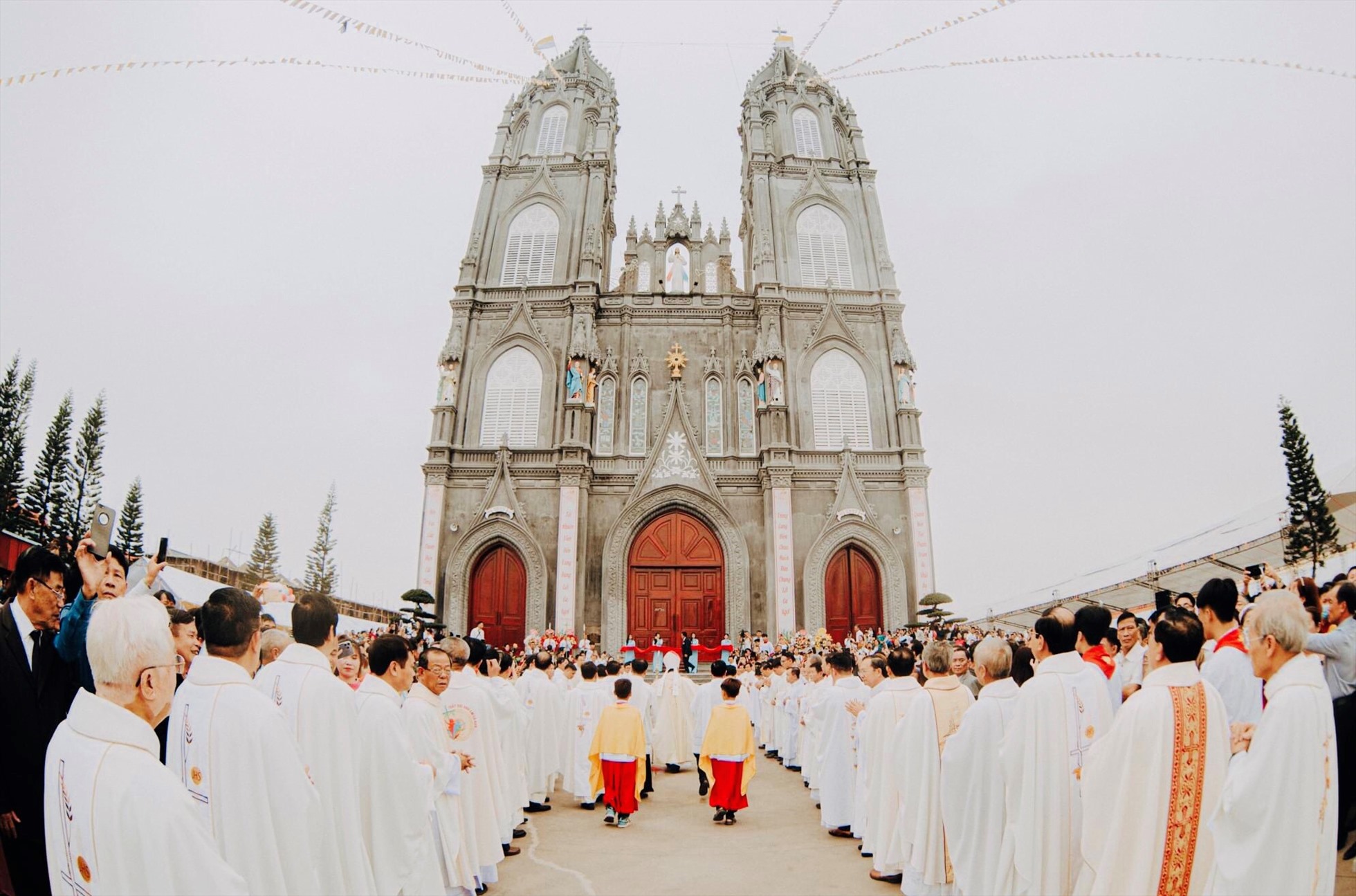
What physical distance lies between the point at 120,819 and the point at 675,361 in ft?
86.5

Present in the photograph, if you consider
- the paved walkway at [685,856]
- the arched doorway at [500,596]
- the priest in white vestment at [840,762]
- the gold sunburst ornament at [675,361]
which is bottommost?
the paved walkway at [685,856]

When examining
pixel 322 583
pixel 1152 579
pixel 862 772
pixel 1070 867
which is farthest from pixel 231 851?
pixel 322 583

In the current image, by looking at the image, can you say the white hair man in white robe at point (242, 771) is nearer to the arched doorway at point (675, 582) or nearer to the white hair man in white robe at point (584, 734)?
the white hair man in white robe at point (584, 734)

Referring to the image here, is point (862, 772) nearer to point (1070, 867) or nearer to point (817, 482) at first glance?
point (1070, 867)

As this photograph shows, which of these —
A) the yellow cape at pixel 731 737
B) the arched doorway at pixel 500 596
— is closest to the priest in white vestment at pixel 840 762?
the yellow cape at pixel 731 737

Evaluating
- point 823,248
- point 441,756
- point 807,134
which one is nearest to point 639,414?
point 823,248

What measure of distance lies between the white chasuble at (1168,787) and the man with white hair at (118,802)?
436 centimetres

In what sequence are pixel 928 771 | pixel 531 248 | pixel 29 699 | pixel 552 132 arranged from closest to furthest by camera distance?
pixel 29 699, pixel 928 771, pixel 531 248, pixel 552 132

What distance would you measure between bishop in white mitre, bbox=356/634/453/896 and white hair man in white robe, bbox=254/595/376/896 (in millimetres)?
504

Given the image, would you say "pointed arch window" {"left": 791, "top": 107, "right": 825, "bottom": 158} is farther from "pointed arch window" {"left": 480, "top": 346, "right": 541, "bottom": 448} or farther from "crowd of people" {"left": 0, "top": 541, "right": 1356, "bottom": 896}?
"crowd of people" {"left": 0, "top": 541, "right": 1356, "bottom": 896}

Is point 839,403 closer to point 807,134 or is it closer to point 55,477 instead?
point 807,134

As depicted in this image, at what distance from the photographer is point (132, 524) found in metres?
39.2

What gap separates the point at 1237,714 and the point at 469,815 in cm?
582

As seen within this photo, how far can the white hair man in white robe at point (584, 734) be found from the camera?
11703 mm
